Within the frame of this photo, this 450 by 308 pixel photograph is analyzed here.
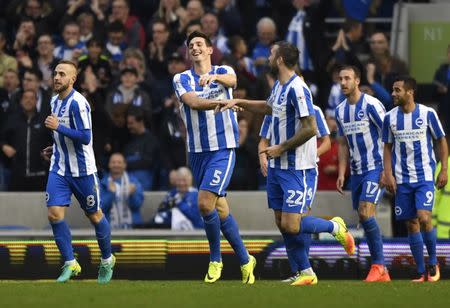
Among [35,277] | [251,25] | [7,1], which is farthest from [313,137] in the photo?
[7,1]

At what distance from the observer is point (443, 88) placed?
1941 cm

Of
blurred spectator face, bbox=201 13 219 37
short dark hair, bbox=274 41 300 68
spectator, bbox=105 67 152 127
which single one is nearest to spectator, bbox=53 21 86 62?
spectator, bbox=105 67 152 127

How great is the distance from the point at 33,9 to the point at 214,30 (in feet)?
10.1

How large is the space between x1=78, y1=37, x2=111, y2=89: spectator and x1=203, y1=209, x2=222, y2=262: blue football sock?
20.7 ft

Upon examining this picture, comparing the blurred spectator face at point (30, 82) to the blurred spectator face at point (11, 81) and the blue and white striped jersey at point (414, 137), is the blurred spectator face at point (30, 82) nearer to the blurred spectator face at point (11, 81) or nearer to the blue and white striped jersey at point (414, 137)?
the blurred spectator face at point (11, 81)

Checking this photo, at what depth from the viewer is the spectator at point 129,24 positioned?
20984 millimetres

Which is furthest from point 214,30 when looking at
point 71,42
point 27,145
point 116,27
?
point 27,145

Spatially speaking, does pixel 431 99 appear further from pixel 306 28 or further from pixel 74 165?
pixel 74 165

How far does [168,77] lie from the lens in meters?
20.1

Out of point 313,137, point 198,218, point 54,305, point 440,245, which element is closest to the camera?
point 54,305

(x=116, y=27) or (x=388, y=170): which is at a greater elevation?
(x=116, y=27)

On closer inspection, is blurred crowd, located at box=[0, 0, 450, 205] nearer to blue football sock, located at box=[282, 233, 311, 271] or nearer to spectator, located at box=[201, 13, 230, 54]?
spectator, located at box=[201, 13, 230, 54]

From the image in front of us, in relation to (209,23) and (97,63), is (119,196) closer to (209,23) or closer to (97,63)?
(97,63)

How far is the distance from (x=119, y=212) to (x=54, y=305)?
252 inches
